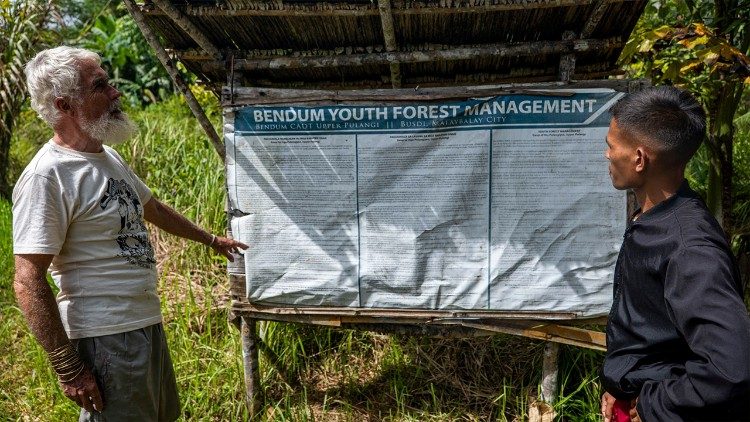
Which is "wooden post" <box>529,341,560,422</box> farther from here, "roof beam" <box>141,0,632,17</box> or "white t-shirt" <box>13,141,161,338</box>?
"white t-shirt" <box>13,141,161,338</box>

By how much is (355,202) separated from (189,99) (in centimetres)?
100

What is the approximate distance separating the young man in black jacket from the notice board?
1066 millimetres

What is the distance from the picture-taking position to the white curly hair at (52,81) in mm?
2354

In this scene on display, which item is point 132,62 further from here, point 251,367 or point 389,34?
point 389,34

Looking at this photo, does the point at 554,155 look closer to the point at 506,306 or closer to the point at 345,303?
the point at 506,306

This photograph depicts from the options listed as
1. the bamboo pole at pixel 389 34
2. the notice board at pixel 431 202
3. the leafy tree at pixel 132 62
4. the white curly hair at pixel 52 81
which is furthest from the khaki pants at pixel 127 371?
the leafy tree at pixel 132 62

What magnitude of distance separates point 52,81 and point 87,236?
1.99ft

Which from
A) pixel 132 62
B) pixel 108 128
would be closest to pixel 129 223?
pixel 108 128

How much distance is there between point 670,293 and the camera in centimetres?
155

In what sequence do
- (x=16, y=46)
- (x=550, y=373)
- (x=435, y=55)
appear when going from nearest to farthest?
(x=435, y=55) < (x=550, y=373) < (x=16, y=46)

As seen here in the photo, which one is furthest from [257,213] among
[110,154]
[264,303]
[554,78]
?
[554,78]

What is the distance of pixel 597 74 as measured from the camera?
10.8ft

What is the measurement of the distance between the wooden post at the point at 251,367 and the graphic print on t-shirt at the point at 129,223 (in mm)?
944

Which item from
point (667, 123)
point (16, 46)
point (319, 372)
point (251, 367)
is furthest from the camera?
point (16, 46)
